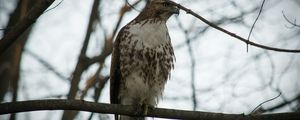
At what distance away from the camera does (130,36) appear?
20.1 ft

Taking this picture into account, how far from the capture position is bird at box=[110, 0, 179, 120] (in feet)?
19.6

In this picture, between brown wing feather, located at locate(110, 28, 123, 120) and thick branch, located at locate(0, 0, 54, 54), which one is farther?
brown wing feather, located at locate(110, 28, 123, 120)

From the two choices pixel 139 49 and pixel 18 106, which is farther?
pixel 139 49

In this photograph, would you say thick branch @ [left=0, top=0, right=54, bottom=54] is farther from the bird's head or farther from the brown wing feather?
the bird's head

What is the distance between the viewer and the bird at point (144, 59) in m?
5.98

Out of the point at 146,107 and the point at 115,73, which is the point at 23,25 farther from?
the point at 115,73

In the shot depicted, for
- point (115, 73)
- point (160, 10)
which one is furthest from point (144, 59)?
point (160, 10)

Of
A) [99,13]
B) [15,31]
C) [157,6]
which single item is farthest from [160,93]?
[15,31]

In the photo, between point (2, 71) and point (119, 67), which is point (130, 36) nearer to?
point (119, 67)

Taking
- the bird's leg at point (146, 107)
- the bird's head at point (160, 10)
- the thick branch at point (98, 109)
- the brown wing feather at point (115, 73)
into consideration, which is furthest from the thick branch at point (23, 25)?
the bird's head at point (160, 10)

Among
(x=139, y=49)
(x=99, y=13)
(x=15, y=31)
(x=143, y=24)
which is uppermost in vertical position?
(x=99, y=13)

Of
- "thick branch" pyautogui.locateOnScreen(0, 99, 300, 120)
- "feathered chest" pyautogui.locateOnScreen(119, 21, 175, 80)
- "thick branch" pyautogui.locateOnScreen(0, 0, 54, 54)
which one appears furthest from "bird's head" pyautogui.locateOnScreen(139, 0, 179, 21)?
"thick branch" pyautogui.locateOnScreen(0, 0, 54, 54)

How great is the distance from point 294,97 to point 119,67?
8.70 feet

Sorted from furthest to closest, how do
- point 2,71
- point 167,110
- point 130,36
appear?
point 2,71 → point 130,36 → point 167,110
